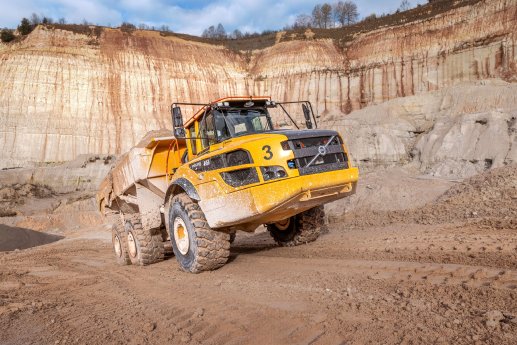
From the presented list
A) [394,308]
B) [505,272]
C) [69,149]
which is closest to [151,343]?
[394,308]

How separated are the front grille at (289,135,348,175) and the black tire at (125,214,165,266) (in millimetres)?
3938

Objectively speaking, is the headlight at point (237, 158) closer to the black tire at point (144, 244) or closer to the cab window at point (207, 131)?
the cab window at point (207, 131)

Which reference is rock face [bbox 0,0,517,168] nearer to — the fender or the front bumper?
the fender

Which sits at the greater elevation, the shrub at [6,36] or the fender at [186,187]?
the shrub at [6,36]

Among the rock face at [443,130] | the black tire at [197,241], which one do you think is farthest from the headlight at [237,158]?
the rock face at [443,130]

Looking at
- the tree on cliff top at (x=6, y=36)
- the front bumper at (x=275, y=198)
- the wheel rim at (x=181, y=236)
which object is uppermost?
the tree on cliff top at (x=6, y=36)

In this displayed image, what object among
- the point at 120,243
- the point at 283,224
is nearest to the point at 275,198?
the point at 283,224

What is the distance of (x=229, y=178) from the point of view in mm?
5492

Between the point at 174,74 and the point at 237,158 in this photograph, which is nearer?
the point at 237,158

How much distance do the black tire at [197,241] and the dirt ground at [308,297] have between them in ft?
0.69

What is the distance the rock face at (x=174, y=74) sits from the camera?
31062 mm

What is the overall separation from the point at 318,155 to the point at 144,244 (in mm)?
4183

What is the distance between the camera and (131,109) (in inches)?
1457

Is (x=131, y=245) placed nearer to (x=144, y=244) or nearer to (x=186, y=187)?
(x=144, y=244)
